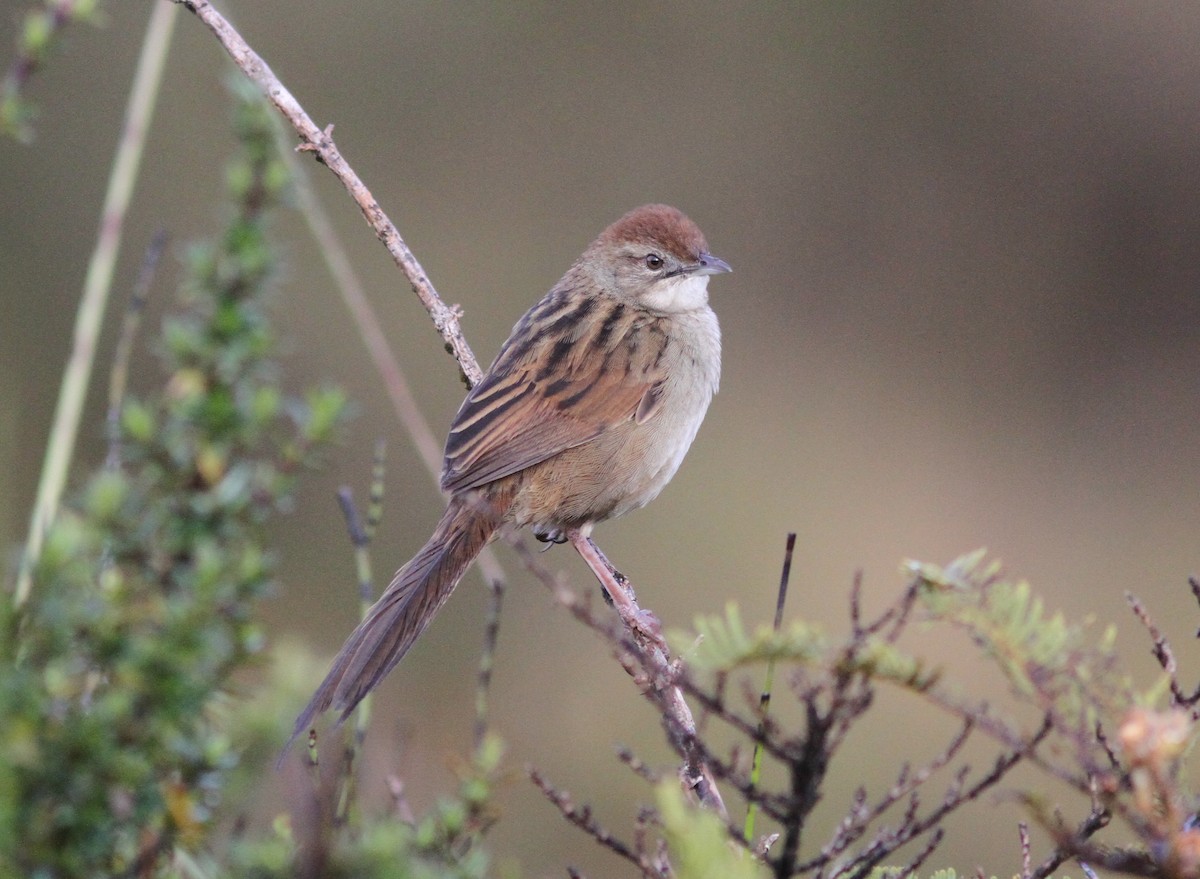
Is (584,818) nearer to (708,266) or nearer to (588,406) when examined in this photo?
(588,406)

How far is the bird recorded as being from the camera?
190 inches

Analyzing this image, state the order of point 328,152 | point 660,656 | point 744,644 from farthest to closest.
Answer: point 328,152, point 660,656, point 744,644

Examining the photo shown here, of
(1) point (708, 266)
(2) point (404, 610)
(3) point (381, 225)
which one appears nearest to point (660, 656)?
(2) point (404, 610)

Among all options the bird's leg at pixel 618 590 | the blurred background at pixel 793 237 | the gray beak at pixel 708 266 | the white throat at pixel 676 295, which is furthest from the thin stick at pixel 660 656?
the blurred background at pixel 793 237

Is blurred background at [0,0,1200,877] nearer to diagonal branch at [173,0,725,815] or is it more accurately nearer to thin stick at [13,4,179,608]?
diagonal branch at [173,0,725,815]

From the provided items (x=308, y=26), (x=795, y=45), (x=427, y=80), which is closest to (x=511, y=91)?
(x=427, y=80)

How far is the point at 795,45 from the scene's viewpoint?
10.1 m

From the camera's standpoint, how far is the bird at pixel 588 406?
190 inches

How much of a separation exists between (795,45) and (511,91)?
2.23 m

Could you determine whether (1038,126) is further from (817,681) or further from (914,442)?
(817,681)

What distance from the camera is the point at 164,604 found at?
1351 mm

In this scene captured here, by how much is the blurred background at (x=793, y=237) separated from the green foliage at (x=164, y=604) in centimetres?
696

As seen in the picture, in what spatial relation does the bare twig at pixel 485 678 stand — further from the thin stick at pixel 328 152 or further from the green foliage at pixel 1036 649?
the thin stick at pixel 328 152

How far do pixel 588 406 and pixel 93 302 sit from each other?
2649 millimetres
